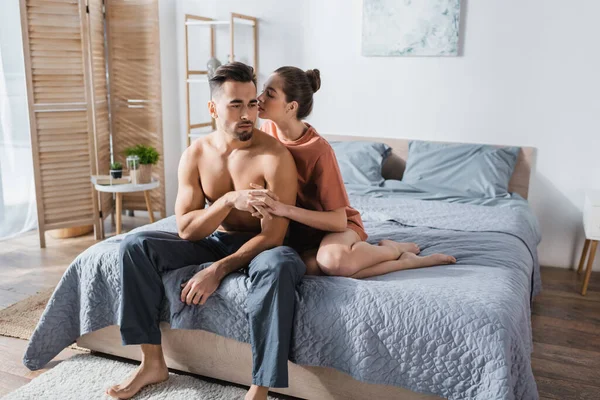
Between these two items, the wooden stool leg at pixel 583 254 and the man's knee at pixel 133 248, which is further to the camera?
the wooden stool leg at pixel 583 254

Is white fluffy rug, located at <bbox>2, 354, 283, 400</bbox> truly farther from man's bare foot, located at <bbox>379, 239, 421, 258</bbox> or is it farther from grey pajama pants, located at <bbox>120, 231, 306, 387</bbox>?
man's bare foot, located at <bbox>379, 239, 421, 258</bbox>

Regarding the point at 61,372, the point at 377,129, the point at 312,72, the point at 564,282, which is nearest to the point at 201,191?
the point at 312,72

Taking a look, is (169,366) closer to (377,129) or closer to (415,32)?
(377,129)

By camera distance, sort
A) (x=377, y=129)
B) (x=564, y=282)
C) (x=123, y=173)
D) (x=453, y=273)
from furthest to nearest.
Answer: (x=123, y=173)
(x=377, y=129)
(x=564, y=282)
(x=453, y=273)

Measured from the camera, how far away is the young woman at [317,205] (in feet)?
6.68

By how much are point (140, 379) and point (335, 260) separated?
0.80 meters

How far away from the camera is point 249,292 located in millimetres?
1863

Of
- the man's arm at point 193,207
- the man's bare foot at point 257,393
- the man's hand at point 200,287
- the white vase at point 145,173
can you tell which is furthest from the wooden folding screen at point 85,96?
the man's bare foot at point 257,393

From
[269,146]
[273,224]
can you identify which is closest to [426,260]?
[273,224]

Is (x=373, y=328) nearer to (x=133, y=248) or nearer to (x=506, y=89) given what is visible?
(x=133, y=248)

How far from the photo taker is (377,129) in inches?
153

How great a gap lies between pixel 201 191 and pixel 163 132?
239cm

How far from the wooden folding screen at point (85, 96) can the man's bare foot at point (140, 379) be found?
2164 millimetres

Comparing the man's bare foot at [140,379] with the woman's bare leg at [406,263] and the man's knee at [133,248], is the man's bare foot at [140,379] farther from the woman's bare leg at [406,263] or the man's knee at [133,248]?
the woman's bare leg at [406,263]
